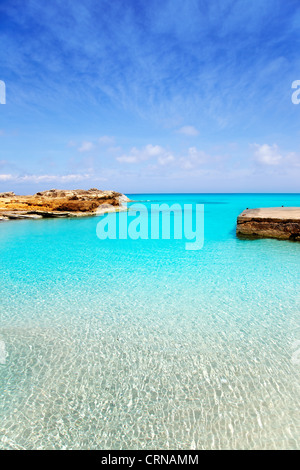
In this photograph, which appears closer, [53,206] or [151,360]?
[151,360]

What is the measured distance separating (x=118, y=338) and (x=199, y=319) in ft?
6.86

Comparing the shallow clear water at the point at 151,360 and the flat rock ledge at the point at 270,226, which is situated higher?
the flat rock ledge at the point at 270,226

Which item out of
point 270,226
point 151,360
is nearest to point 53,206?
point 270,226

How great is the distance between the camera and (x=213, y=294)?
7062mm

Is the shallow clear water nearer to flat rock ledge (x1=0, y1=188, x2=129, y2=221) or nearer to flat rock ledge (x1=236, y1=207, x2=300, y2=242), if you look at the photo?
flat rock ledge (x1=236, y1=207, x2=300, y2=242)

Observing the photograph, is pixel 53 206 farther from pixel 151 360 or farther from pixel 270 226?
pixel 151 360

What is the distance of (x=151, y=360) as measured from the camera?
14.1 ft

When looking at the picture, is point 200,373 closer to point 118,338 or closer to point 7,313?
point 118,338

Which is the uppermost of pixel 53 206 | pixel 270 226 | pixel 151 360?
pixel 53 206

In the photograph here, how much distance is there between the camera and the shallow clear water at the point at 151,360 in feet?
9.92

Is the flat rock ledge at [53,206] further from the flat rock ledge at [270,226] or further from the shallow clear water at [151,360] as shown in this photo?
the shallow clear water at [151,360]

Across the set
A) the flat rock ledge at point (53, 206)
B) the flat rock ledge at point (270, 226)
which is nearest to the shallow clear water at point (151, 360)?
the flat rock ledge at point (270, 226)

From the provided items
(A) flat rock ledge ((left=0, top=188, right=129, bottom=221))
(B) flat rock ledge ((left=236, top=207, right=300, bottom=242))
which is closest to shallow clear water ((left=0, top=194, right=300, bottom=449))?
(B) flat rock ledge ((left=236, top=207, right=300, bottom=242))
